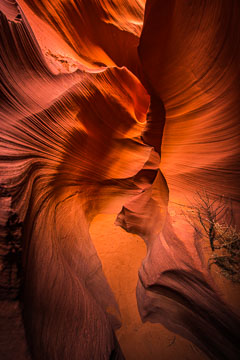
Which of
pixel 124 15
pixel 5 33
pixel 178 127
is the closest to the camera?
pixel 5 33

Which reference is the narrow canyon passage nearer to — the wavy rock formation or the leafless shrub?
the wavy rock formation

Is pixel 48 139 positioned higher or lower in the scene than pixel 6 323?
higher

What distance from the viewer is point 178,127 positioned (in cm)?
241

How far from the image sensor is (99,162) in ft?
9.77

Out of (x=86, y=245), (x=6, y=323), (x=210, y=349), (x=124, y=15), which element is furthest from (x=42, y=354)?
(x=124, y=15)

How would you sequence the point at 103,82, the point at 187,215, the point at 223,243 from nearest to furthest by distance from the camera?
the point at 223,243 → the point at 187,215 → the point at 103,82

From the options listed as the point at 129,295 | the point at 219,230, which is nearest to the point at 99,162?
the point at 219,230

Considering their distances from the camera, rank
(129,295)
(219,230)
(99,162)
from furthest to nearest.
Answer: (99,162), (129,295), (219,230)

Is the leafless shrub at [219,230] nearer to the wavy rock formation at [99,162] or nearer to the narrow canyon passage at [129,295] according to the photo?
the wavy rock formation at [99,162]

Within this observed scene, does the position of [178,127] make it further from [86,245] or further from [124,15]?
[124,15]

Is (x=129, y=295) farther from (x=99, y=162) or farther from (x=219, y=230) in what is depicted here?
(x=99, y=162)

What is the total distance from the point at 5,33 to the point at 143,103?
3112 millimetres

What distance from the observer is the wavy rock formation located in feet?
4.28

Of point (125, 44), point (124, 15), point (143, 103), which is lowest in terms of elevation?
point (143, 103)
